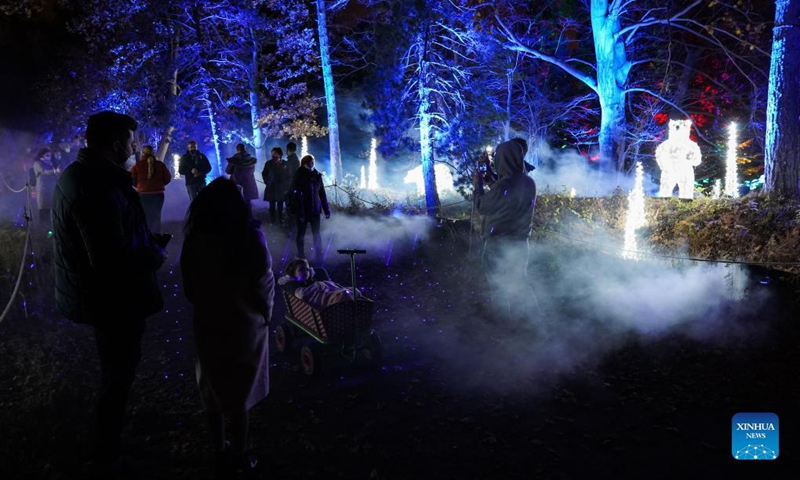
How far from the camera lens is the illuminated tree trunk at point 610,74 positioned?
→ 15.9 m

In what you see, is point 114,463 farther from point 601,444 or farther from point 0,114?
point 0,114

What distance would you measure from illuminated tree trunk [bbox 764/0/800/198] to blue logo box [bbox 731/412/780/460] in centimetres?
580

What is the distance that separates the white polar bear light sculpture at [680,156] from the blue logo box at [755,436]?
35.2 ft

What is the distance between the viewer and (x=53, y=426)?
4.54m

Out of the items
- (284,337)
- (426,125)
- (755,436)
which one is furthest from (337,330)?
(426,125)

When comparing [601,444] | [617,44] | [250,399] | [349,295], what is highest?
[617,44]

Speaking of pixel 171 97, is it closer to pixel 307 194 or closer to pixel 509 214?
pixel 307 194

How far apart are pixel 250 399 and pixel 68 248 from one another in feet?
5.36

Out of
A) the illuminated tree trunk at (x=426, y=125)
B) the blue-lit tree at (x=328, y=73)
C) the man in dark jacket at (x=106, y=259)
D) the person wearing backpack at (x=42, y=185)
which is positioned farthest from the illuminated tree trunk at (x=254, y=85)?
the man in dark jacket at (x=106, y=259)

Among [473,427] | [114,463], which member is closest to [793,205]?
[473,427]

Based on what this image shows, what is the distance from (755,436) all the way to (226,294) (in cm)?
448

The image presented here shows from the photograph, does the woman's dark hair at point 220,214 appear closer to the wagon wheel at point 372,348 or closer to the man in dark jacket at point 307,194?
the wagon wheel at point 372,348

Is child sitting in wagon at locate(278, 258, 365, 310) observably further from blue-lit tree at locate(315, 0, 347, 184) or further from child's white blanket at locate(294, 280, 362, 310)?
blue-lit tree at locate(315, 0, 347, 184)

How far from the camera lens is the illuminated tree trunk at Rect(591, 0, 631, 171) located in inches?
627
